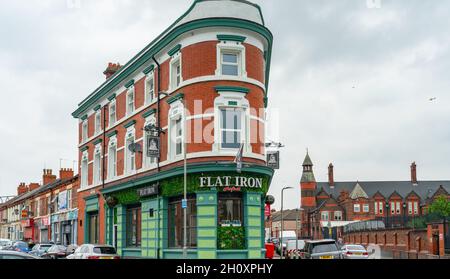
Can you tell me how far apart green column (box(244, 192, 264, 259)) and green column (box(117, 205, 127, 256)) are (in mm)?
11352

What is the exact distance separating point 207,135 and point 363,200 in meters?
121

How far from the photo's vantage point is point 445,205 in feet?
330

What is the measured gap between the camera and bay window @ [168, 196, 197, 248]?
26.7 metres

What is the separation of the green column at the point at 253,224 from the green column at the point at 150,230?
229 inches

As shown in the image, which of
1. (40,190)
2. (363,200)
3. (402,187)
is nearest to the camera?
(40,190)

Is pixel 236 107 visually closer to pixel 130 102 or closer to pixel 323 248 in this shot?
pixel 323 248

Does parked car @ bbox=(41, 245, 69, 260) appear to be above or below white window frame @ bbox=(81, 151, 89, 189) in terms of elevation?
below

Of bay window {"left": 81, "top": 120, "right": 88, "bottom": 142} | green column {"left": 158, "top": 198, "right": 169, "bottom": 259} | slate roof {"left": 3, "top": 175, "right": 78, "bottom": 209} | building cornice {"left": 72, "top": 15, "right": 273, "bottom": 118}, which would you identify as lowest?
green column {"left": 158, "top": 198, "right": 169, "bottom": 259}

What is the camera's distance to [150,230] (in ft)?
98.4

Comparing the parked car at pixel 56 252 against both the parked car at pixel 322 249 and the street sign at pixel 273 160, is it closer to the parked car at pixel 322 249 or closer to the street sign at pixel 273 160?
the street sign at pixel 273 160

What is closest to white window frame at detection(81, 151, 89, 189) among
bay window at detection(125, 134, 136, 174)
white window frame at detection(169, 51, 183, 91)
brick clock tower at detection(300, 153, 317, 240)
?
bay window at detection(125, 134, 136, 174)

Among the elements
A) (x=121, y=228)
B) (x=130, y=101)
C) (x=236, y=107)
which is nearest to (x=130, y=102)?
(x=130, y=101)

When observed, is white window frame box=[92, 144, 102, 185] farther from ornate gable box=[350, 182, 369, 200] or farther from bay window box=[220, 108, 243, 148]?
ornate gable box=[350, 182, 369, 200]

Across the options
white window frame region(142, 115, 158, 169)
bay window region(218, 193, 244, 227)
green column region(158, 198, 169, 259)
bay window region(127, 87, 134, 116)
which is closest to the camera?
bay window region(218, 193, 244, 227)
